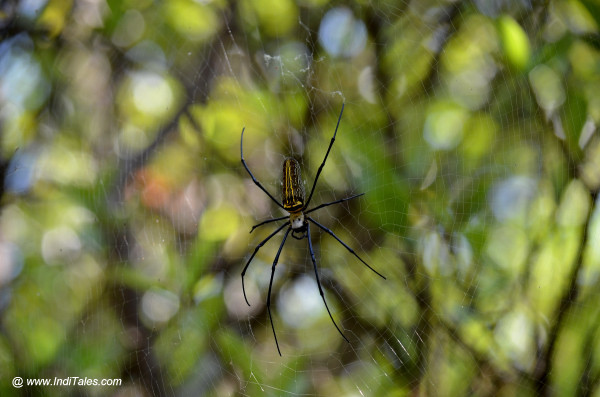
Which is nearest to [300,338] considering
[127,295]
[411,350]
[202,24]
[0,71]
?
[411,350]

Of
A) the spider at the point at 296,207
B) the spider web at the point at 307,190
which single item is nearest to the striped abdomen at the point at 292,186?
the spider at the point at 296,207

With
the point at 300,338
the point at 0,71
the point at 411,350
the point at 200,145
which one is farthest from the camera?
the point at 0,71

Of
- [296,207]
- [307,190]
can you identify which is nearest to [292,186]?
[296,207]

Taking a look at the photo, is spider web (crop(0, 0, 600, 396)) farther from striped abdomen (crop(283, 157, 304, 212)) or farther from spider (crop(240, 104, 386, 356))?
striped abdomen (crop(283, 157, 304, 212))

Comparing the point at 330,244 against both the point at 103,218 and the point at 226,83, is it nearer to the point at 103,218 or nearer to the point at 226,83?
the point at 226,83

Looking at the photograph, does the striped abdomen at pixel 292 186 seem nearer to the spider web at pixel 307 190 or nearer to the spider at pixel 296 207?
the spider at pixel 296 207

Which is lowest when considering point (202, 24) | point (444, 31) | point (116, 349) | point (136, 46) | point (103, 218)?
point (116, 349)

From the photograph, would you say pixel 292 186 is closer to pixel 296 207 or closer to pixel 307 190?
pixel 296 207
